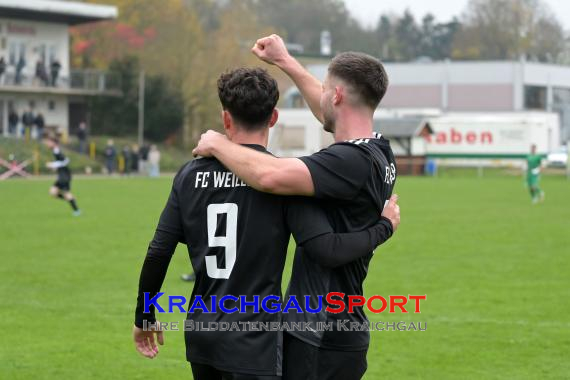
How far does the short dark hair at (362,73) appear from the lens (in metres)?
4.34

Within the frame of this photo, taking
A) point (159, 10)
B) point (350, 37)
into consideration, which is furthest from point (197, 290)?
point (350, 37)

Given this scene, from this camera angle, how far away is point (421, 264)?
1644 cm

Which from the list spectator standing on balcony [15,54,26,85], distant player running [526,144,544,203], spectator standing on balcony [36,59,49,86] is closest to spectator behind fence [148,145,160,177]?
spectator standing on balcony [36,59,49,86]

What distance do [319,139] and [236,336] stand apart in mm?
61488

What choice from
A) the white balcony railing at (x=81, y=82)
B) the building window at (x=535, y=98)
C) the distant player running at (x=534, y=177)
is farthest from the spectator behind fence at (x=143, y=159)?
the building window at (x=535, y=98)

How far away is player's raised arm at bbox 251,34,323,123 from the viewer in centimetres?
498

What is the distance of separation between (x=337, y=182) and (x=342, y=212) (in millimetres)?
194

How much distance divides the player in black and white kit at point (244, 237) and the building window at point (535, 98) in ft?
282

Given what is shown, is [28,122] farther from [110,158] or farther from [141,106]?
[141,106]

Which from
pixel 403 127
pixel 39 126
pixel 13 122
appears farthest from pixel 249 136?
pixel 403 127

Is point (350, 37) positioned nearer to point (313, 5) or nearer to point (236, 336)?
point (313, 5)

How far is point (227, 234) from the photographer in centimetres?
434

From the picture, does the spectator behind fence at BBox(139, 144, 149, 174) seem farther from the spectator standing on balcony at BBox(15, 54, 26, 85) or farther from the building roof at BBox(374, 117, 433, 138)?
the building roof at BBox(374, 117, 433, 138)

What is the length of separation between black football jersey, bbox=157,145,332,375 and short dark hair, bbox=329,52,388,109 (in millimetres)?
498
